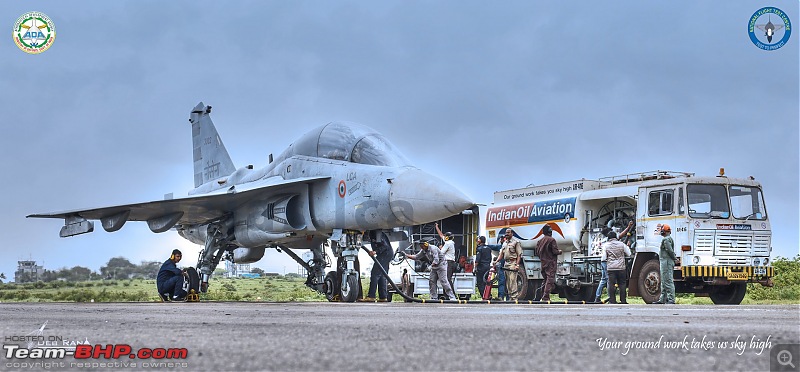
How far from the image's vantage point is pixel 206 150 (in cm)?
2350

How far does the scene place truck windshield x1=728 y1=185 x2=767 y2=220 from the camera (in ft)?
58.0

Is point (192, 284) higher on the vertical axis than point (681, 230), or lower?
lower

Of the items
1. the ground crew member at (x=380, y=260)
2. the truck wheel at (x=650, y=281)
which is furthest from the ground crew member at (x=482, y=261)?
the truck wheel at (x=650, y=281)

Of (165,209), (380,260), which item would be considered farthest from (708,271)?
(165,209)

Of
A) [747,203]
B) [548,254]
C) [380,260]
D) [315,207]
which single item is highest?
[747,203]

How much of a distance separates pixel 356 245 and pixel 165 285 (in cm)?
419

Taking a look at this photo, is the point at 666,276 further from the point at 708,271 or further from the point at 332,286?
the point at 332,286

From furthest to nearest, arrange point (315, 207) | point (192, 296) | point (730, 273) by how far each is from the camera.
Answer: point (192, 296)
point (730, 273)
point (315, 207)

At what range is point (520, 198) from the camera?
22.1 m

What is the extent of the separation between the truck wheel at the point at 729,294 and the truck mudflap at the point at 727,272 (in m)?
0.40

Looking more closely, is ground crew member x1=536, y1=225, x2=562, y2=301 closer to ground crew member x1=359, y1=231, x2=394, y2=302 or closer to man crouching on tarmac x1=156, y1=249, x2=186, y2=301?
ground crew member x1=359, y1=231, x2=394, y2=302

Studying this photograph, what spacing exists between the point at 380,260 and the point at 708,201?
660 cm

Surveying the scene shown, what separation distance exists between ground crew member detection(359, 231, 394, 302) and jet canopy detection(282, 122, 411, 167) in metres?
1.45

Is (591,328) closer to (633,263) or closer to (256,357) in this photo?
(256,357)
